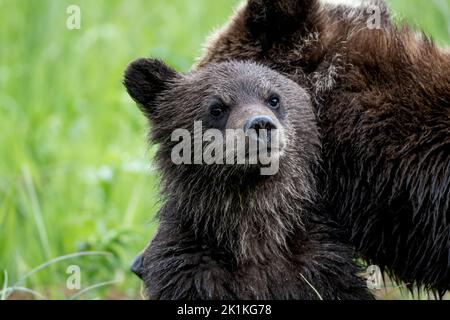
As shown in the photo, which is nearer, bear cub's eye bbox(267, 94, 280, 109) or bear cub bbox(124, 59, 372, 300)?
bear cub bbox(124, 59, 372, 300)

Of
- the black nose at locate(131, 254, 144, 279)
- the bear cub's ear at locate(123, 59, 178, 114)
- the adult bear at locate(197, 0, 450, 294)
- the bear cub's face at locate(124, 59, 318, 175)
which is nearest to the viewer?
the bear cub's face at locate(124, 59, 318, 175)

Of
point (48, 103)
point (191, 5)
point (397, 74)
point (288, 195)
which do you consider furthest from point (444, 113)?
point (191, 5)

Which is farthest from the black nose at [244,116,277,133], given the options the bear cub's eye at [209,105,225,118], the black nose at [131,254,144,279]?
the black nose at [131,254,144,279]

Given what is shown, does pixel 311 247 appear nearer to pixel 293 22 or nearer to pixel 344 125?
pixel 344 125

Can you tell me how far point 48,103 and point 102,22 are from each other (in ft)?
6.21

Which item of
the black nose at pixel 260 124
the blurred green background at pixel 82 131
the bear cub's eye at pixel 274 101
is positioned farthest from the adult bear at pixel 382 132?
the blurred green background at pixel 82 131

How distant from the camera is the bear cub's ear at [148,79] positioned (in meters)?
6.42

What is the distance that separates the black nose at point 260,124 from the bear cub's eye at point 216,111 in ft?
1.36

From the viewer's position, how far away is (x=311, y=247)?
6.00 meters

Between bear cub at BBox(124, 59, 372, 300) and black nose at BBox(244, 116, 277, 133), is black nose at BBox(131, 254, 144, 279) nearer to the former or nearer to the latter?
bear cub at BBox(124, 59, 372, 300)

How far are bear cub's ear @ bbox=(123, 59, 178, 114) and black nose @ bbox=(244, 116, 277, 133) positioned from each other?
100cm

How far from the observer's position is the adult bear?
597 cm

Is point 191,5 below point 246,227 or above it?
above
